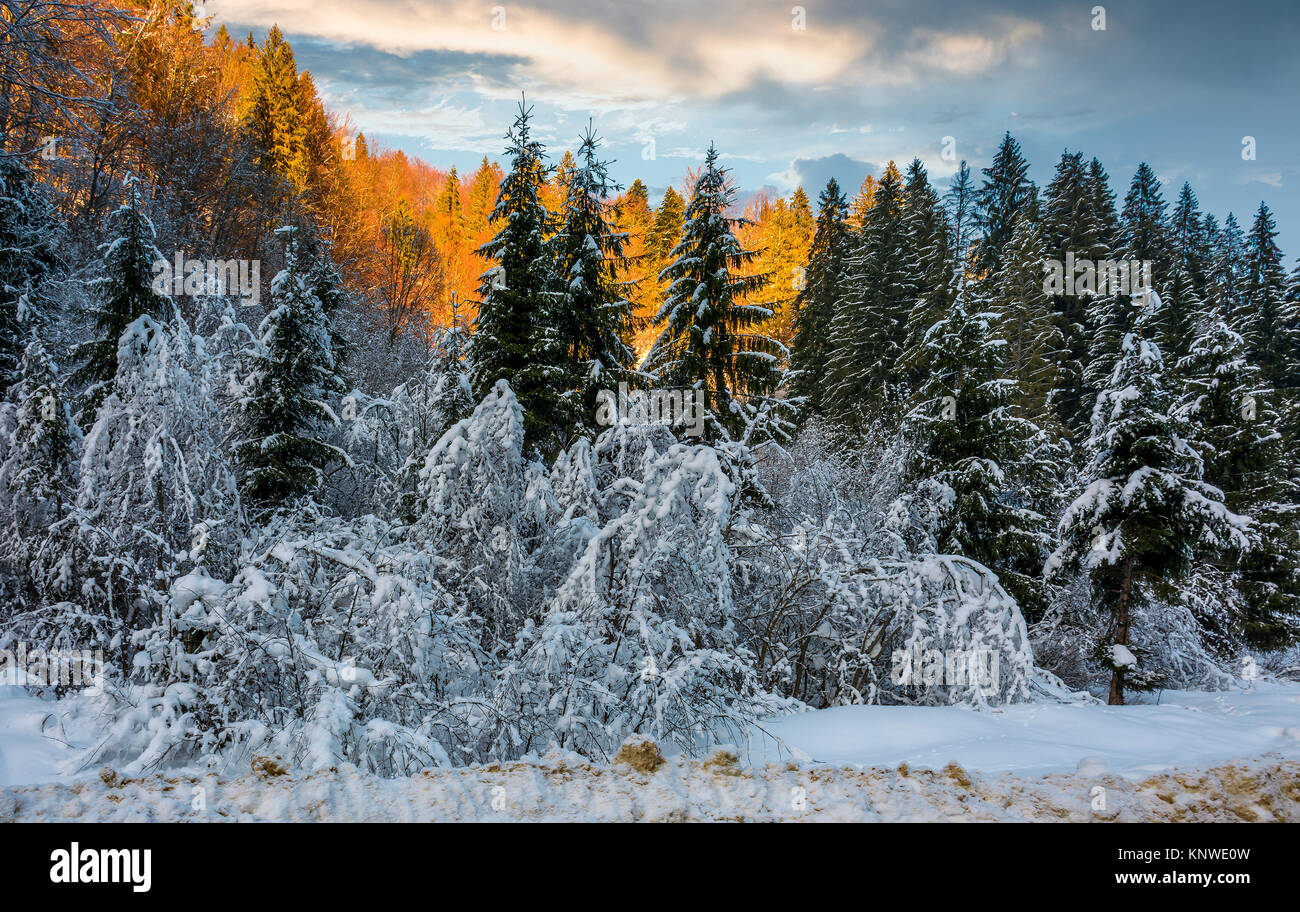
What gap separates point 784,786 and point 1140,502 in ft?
43.6

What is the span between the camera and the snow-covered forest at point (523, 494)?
5.71 m

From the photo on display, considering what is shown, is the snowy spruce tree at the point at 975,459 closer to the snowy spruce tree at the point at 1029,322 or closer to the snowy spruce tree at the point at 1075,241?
the snowy spruce tree at the point at 1029,322

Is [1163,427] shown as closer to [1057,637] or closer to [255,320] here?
[1057,637]

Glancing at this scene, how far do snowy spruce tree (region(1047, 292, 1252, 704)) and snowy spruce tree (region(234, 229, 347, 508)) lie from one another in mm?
16034

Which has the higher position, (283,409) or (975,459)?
(283,409)

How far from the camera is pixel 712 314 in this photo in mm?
16000

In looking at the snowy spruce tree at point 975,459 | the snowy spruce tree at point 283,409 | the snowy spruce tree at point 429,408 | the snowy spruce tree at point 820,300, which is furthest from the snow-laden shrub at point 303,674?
the snowy spruce tree at point 820,300

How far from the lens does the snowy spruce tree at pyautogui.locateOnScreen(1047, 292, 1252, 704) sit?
510 inches

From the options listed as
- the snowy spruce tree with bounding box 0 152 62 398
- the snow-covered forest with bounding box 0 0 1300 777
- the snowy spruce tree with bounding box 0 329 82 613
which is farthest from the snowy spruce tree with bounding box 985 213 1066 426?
the snowy spruce tree with bounding box 0 152 62 398

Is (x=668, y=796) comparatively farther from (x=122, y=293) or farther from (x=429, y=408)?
(x=429, y=408)

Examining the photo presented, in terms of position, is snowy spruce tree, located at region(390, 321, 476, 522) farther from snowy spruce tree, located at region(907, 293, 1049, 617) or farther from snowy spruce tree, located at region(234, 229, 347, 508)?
snowy spruce tree, located at region(907, 293, 1049, 617)

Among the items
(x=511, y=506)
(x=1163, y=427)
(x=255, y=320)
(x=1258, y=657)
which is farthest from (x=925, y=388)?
(x=255, y=320)

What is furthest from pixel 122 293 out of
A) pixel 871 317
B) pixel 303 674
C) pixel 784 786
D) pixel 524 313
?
pixel 871 317

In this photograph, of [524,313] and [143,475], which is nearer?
[143,475]
